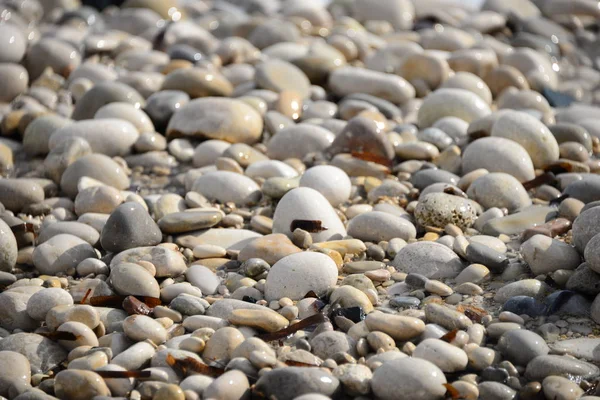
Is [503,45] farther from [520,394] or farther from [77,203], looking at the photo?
[520,394]

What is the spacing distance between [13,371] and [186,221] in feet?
4.65

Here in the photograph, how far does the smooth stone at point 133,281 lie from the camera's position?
358 centimetres

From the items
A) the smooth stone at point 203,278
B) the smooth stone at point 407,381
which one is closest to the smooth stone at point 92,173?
the smooth stone at point 203,278

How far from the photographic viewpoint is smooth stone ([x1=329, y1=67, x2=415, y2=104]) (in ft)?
21.0

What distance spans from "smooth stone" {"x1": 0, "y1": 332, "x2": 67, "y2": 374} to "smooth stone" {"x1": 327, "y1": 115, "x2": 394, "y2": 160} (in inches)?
101

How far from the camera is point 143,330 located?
127 inches

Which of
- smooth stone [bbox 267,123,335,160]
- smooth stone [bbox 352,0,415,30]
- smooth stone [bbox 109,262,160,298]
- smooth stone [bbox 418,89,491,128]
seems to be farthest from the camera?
smooth stone [bbox 352,0,415,30]

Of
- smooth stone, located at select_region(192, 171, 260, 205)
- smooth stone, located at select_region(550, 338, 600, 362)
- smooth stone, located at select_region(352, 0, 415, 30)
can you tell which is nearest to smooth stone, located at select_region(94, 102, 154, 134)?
smooth stone, located at select_region(192, 171, 260, 205)

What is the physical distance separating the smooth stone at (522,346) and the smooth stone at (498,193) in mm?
1525

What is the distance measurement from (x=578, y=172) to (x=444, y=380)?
266 cm

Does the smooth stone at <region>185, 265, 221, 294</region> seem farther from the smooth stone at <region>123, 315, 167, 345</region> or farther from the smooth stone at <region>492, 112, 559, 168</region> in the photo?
the smooth stone at <region>492, 112, 559, 168</region>

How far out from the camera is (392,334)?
318cm

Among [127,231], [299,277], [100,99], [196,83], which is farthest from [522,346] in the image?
[100,99]

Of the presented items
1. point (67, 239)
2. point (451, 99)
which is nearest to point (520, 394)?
point (67, 239)
